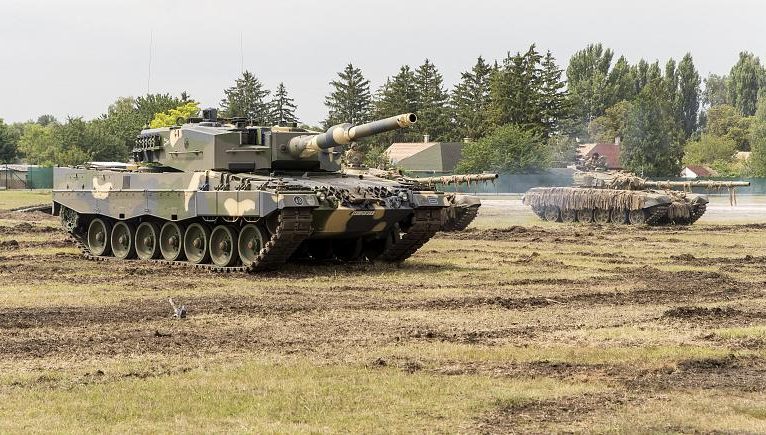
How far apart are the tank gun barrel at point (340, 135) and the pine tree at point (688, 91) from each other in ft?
379

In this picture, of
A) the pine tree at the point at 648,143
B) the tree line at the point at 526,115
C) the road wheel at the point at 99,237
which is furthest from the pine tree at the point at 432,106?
the road wheel at the point at 99,237

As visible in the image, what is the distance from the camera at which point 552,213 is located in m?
48.0

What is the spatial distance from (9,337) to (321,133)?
10657 mm

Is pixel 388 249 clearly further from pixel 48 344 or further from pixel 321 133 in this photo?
pixel 48 344

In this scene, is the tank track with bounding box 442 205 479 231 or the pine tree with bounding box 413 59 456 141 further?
the pine tree with bounding box 413 59 456 141

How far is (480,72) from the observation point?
103 metres

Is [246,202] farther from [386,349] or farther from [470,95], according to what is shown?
[470,95]

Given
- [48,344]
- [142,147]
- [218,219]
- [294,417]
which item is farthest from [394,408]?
[142,147]

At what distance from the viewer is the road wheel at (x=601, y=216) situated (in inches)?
1793

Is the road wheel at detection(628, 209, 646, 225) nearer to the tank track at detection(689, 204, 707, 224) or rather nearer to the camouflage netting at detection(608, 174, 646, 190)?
the tank track at detection(689, 204, 707, 224)

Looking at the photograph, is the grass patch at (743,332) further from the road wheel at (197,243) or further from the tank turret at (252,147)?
the road wheel at (197,243)

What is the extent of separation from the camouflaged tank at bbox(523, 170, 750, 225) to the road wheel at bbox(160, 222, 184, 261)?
74.3ft

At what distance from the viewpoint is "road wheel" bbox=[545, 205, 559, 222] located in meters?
47.7

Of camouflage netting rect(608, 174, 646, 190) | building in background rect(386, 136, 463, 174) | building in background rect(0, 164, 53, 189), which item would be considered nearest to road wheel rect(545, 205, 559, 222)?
camouflage netting rect(608, 174, 646, 190)
